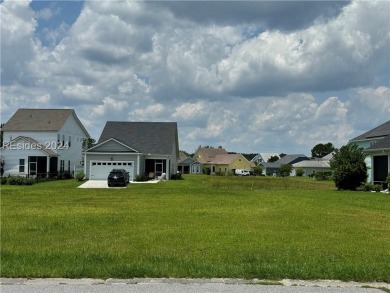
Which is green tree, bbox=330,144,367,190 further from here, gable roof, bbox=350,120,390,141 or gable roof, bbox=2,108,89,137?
gable roof, bbox=2,108,89,137

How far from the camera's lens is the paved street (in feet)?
20.8

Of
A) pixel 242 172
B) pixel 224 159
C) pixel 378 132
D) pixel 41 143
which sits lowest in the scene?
pixel 242 172

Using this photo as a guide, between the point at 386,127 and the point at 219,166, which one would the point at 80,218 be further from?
the point at 219,166

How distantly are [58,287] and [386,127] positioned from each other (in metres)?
41.9

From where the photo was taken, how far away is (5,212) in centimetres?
1741

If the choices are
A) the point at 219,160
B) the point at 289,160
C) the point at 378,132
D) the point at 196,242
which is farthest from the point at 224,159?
the point at 196,242

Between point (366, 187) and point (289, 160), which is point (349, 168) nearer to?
point (366, 187)

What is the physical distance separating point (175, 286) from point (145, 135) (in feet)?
155

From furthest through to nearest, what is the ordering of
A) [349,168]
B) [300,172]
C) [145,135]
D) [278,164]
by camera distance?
[278,164] → [300,172] → [145,135] → [349,168]

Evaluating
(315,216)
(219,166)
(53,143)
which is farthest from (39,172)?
(219,166)

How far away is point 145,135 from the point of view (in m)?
53.2

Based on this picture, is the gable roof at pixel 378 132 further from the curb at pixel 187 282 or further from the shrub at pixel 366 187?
the curb at pixel 187 282

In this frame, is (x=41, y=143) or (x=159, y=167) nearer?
(x=41, y=143)

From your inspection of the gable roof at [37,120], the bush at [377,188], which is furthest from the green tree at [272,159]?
the bush at [377,188]
